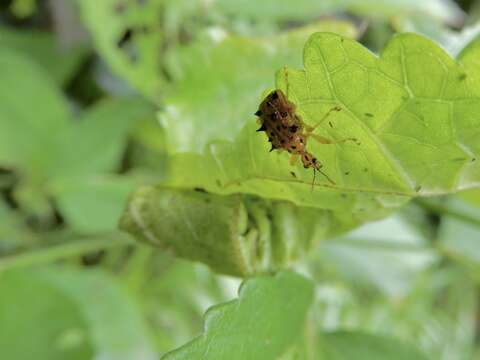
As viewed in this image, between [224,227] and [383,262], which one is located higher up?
[224,227]

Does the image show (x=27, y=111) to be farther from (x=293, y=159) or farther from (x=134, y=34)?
(x=293, y=159)

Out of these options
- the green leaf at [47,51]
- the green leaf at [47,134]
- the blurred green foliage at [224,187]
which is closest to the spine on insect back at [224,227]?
the blurred green foliage at [224,187]

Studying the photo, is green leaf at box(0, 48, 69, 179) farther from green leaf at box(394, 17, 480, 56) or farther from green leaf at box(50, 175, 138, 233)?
green leaf at box(394, 17, 480, 56)

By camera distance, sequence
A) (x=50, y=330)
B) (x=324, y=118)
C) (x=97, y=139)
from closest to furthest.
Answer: (x=324, y=118) → (x=50, y=330) → (x=97, y=139)

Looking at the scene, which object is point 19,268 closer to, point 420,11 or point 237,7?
point 237,7

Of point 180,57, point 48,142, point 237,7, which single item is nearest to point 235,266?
point 180,57

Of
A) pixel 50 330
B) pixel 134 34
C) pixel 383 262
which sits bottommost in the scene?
pixel 383 262

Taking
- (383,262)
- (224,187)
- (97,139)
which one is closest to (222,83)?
(224,187)
